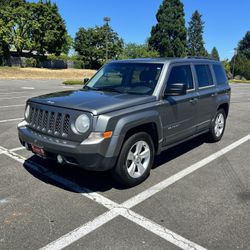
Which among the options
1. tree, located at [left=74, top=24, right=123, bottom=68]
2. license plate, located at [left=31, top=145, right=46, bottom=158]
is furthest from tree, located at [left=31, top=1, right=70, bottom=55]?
license plate, located at [left=31, top=145, right=46, bottom=158]

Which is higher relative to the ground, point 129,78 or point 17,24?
point 17,24

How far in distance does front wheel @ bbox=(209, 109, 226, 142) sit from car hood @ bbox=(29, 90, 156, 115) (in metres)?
2.62

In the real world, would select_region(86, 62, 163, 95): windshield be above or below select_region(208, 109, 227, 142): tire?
above

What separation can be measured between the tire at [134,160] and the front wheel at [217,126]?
2.54 meters

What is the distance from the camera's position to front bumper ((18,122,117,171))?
4.12 meters

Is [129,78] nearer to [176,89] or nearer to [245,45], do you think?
[176,89]

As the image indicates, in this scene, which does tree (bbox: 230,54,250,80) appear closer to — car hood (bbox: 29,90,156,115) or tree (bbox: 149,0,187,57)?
tree (bbox: 149,0,187,57)

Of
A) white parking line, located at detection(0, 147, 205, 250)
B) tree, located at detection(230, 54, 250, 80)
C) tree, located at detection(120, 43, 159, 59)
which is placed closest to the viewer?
white parking line, located at detection(0, 147, 205, 250)

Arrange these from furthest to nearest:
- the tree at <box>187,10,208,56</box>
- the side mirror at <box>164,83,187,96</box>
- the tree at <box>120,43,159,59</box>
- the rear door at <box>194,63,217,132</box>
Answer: the tree at <box>187,10,208,56</box> → the tree at <box>120,43,159,59</box> → the rear door at <box>194,63,217,132</box> → the side mirror at <box>164,83,187,96</box>

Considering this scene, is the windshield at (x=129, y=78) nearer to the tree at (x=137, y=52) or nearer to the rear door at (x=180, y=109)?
the rear door at (x=180, y=109)

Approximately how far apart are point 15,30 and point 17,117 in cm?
4533

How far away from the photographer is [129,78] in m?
5.50

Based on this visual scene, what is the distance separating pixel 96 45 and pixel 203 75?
56.4 meters

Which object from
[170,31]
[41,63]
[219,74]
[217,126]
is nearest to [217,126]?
[217,126]
